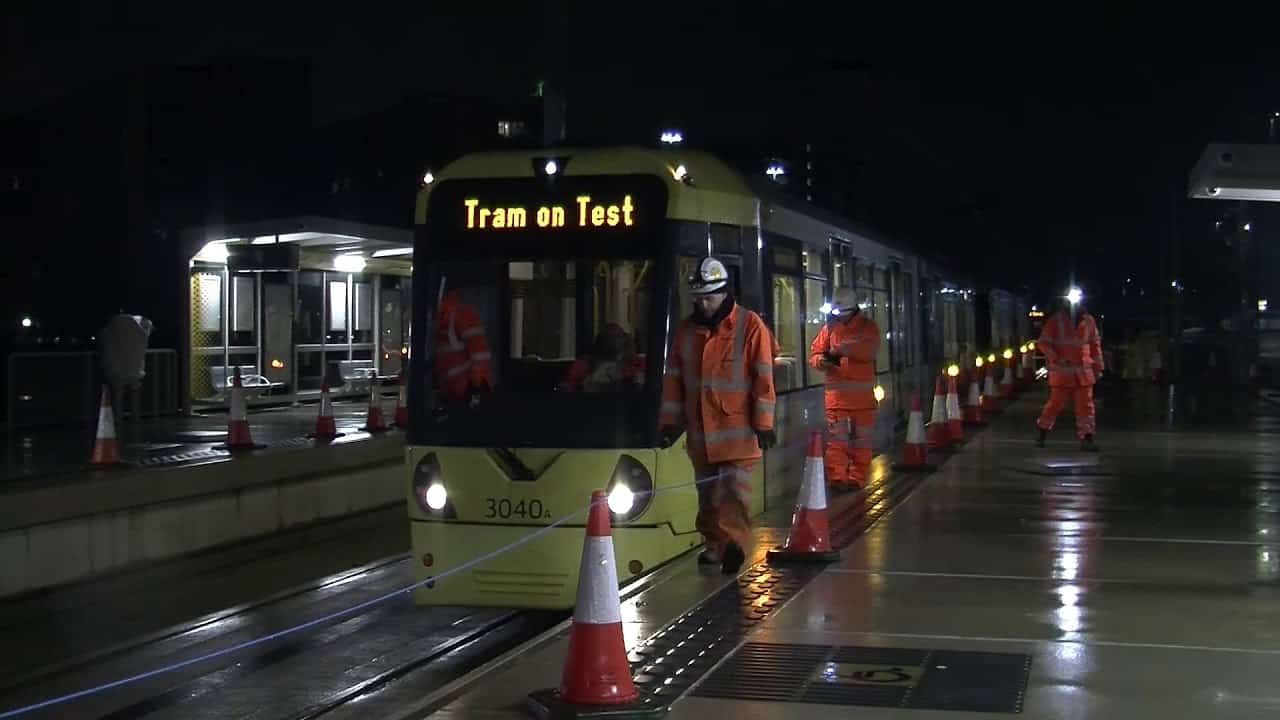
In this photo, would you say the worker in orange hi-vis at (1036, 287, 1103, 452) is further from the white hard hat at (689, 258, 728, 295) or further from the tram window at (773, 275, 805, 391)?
the white hard hat at (689, 258, 728, 295)

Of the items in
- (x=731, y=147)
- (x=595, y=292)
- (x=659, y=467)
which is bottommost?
(x=659, y=467)

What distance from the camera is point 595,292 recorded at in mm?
9633

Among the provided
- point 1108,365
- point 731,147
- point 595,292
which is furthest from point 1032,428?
point 731,147

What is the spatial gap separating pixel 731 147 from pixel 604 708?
3411 inches

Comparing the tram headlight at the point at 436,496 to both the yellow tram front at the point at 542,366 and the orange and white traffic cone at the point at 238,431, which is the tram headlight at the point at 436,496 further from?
the orange and white traffic cone at the point at 238,431

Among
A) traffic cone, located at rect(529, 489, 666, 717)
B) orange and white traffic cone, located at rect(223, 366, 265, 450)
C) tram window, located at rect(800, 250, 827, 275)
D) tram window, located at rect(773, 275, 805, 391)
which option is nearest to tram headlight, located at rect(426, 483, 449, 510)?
traffic cone, located at rect(529, 489, 666, 717)

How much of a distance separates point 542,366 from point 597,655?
4038 millimetres

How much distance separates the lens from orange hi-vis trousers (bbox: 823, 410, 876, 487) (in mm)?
13578

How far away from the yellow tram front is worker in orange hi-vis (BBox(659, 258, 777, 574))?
0.42 meters

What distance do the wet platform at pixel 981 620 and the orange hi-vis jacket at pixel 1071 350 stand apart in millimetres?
3558

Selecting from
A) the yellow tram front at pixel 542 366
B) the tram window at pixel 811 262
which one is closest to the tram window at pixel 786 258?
the tram window at pixel 811 262

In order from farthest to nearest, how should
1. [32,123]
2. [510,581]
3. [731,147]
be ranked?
[731,147] → [32,123] → [510,581]

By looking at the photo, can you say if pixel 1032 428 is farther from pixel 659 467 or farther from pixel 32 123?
pixel 32 123

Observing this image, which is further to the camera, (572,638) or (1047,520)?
(1047,520)
